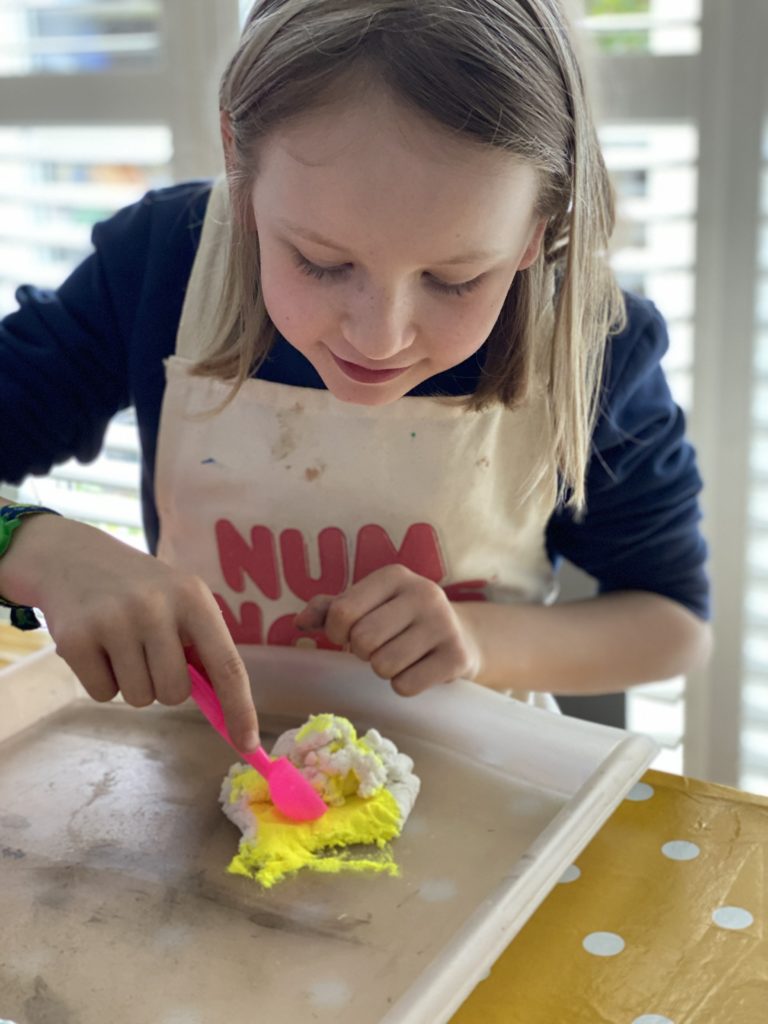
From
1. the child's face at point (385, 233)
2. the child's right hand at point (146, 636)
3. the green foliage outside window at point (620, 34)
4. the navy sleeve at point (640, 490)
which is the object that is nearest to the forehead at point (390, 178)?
the child's face at point (385, 233)

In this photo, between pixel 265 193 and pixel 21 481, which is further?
pixel 21 481

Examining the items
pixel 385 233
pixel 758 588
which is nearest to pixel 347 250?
pixel 385 233

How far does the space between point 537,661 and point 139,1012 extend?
416 millimetres

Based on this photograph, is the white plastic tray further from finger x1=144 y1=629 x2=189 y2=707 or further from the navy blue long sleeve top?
the navy blue long sleeve top

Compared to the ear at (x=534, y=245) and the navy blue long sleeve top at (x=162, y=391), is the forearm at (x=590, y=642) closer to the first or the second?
the navy blue long sleeve top at (x=162, y=391)

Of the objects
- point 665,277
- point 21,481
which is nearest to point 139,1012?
point 21,481

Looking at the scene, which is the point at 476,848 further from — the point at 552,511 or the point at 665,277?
the point at 665,277

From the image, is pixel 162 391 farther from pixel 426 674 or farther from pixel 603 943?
pixel 603 943

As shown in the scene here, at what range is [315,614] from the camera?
697 mm

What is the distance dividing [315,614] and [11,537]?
0.17 metres

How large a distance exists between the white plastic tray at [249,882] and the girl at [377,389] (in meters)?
0.05

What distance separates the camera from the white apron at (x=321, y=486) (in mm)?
801

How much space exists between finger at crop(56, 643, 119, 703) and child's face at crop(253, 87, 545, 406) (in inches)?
7.1

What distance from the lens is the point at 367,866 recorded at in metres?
0.58
